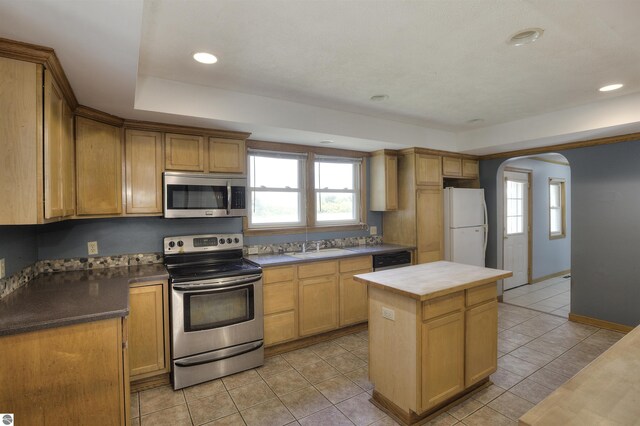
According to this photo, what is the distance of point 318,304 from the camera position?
11.7ft

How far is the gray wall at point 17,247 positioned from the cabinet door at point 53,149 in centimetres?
37

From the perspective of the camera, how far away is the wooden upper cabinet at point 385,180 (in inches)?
175

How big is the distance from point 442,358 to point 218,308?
1859 mm

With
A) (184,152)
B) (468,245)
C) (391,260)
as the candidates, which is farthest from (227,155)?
(468,245)

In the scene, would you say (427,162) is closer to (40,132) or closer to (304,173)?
(304,173)

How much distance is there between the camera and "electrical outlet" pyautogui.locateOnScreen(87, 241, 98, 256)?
9.67 ft

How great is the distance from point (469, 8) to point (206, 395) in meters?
3.20

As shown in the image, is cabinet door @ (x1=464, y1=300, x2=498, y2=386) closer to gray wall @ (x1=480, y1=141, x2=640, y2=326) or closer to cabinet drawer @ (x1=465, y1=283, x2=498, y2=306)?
cabinet drawer @ (x1=465, y1=283, x2=498, y2=306)

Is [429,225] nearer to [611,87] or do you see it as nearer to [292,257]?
[292,257]

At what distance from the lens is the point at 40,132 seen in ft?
5.58

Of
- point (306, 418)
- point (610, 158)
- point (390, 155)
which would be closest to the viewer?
point (306, 418)

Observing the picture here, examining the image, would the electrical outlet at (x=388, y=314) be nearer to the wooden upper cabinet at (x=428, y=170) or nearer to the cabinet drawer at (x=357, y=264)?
the cabinet drawer at (x=357, y=264)

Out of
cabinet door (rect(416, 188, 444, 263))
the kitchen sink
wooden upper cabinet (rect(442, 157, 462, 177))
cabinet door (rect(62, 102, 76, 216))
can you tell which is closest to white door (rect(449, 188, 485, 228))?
cabinet door (rect(416, 188, 444, 263))

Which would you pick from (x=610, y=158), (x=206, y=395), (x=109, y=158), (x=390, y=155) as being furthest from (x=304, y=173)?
(x=610, y=158)
